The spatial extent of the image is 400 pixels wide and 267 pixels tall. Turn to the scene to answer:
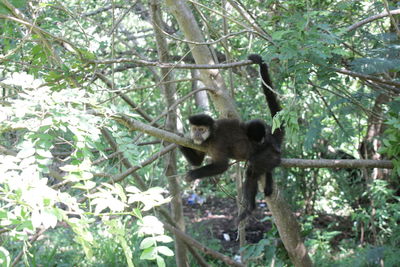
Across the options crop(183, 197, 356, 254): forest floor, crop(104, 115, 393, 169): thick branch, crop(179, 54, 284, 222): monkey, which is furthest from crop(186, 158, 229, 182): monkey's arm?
crop(183, 197, 356, 254): forest floor

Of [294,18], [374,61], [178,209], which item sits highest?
[294,18]

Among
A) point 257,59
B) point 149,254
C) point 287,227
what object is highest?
point 257,59

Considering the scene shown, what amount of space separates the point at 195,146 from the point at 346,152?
591 cm

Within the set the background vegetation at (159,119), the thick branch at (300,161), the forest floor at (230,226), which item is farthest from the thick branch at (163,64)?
the forest floor at (230,226)

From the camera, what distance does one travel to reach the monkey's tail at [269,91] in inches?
159

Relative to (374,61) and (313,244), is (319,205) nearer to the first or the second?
(313,244)

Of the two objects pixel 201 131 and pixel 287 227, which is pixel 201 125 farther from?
pixel 287 227

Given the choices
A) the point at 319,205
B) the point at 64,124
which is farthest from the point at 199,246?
the point at 319,205

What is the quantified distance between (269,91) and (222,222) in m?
5.29

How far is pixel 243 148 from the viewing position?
16.3 feet

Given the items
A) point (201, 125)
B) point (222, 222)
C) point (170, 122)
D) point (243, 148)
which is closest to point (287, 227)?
point (243, 148)

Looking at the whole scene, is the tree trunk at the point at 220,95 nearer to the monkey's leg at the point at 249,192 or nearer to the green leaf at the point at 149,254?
the monkey's leg at the point at 249,192

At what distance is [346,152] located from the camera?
870 cm

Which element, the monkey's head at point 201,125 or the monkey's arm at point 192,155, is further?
the monkey's arm at point 192,155
